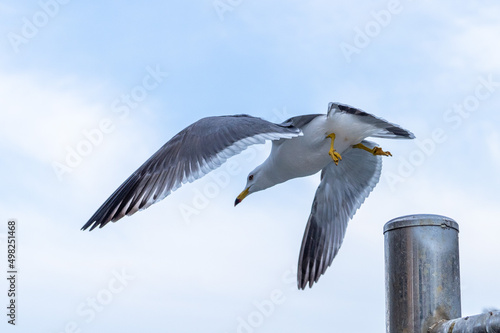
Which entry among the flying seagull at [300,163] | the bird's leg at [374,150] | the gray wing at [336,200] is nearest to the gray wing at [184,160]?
the flying seagull at [300,163]

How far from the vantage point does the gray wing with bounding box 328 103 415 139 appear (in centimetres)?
540

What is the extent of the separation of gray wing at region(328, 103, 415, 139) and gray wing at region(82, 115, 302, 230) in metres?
0.61

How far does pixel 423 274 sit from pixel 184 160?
2.30 m

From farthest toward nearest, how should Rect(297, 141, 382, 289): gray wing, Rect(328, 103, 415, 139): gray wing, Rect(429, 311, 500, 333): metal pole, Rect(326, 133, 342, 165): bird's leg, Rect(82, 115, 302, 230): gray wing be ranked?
Rect(297, 141, 382, 289): gray wing → Rect(326, 133, 342, 165): bird's leg → Rect(328, 103, 415, 139): gray wing → Rect(82, 115, 302, 230): gray wing → Rect(429, 311, 500, 333): metal pole

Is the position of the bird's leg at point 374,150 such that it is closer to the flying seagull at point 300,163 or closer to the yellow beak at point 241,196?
the flying seagull at point 300,163

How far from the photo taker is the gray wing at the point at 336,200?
263 inches

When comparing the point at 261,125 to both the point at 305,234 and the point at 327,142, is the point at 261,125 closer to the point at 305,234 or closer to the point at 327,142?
the point at 327,142

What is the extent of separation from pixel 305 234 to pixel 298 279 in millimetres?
621

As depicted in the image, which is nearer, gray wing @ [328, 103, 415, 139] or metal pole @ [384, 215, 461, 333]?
metal pole @ [384, 215, 461, 333]

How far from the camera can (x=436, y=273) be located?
299 centimetres

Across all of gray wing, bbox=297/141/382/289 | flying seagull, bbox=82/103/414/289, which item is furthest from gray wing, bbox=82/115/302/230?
gray wing, bbox=297/141/382/289

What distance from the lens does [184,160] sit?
4855mm

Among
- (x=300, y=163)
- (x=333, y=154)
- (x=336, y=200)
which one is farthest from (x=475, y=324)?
(x=336, y=200)

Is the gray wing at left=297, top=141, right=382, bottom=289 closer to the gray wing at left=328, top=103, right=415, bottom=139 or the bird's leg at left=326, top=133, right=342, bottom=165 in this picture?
the gray wing at left=328, top=103, right=415, bottom=139
